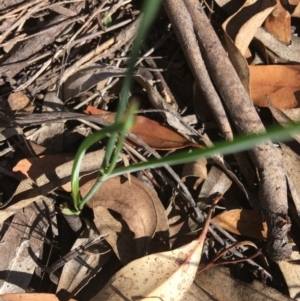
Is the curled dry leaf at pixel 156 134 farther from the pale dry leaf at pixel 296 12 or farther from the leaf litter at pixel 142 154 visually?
the pale dry leaf at pixel 296 12

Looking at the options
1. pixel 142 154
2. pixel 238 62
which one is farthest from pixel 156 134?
pixel 238 62

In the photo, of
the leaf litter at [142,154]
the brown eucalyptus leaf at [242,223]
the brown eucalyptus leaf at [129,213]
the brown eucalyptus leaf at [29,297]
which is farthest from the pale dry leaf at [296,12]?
the brown eucalyptus leaf at [29,297]

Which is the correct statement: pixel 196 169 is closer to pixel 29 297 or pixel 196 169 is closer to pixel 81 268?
pixel 81 268

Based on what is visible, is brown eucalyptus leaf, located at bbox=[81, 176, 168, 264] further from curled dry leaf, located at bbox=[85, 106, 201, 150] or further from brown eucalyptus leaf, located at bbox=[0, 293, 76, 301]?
brown eucalyptus leaf, located at bbox=[0, 293, 76, 301]

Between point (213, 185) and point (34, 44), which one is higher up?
point (34, 44)

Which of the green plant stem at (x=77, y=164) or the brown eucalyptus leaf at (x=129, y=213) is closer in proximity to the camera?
the green plant stem at (x=77, y=164)

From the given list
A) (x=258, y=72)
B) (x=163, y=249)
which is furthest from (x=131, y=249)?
(x=258, y=72)
